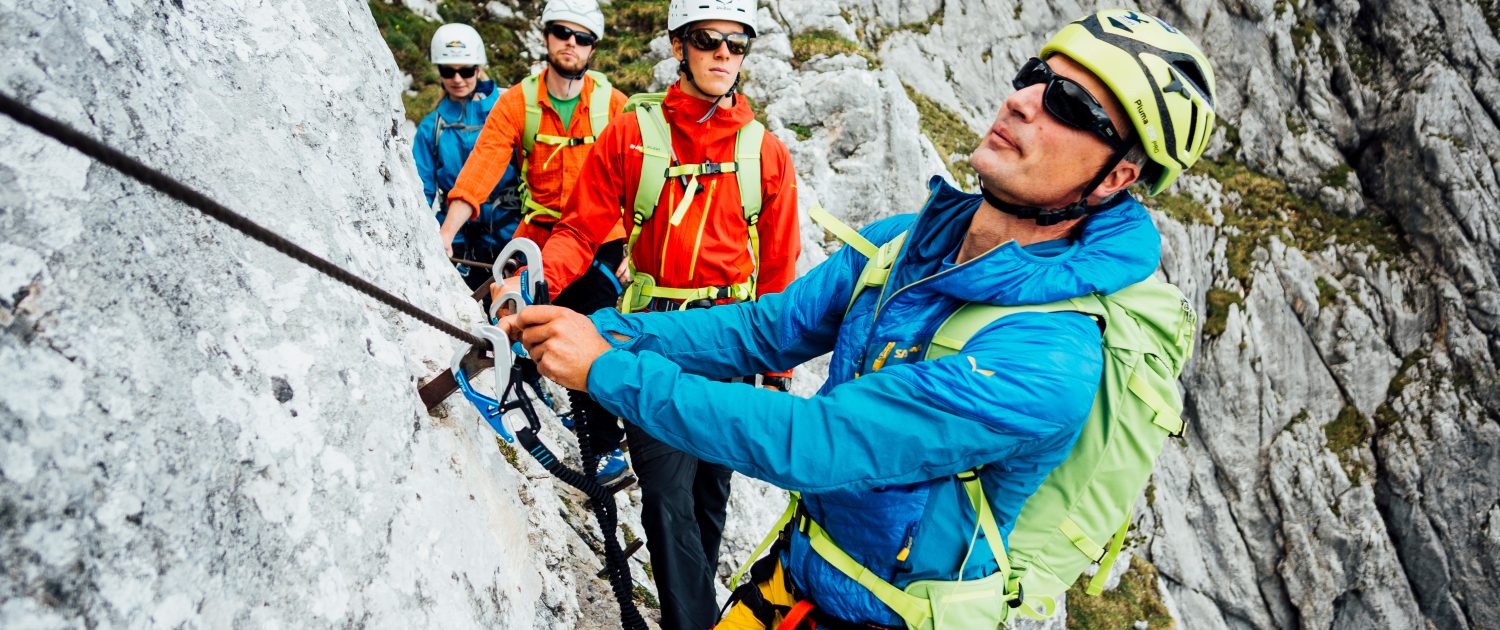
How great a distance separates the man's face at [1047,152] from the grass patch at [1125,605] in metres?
17.9

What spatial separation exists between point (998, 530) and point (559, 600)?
205 cm

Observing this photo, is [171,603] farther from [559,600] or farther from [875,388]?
[559,600]

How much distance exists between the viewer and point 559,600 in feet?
11.8

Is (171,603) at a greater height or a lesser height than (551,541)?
greater

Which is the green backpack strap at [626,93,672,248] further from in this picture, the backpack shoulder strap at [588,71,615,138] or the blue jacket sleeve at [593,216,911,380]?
the backpack shoulder strap at [588,71,615,138]

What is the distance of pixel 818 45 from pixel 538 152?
1299 centimetres

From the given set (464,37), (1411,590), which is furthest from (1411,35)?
(464,37)

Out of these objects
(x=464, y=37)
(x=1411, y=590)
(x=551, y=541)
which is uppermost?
(x=464, y=37)

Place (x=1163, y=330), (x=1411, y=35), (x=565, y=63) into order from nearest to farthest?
(x=1163, y=330), (x=565, y=63), (x=1411, y=35)

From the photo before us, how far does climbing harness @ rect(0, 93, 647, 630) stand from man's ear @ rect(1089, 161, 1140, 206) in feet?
6.45

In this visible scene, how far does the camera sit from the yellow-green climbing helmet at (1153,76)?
2.52 m

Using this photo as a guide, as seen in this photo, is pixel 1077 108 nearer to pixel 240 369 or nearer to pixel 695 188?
pixel 240 369

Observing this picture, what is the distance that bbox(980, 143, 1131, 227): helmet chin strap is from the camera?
258 centimetres

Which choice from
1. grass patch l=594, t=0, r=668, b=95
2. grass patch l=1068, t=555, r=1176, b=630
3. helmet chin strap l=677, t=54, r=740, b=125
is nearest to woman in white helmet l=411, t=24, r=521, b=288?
helmet chin strap l=677, t=54, r=740, b=125
